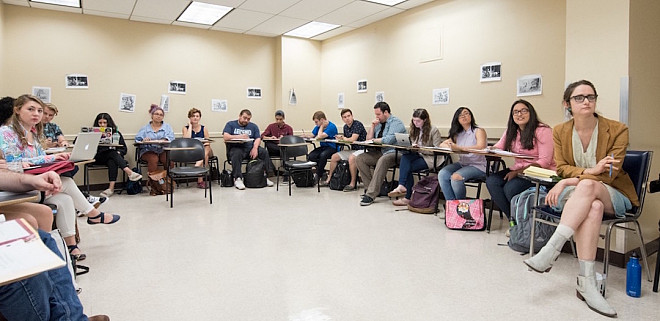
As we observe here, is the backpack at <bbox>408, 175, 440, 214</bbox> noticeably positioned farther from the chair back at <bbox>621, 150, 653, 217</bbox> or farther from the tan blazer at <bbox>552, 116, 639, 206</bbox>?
the chair back at <bbox>621, 150, 653, 217</bbox>

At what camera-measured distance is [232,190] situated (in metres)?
6.30

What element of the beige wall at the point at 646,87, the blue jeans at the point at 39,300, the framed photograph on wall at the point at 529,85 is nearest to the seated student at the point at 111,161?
the blue jeans at the point at 39,300

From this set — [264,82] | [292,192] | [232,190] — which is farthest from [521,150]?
[264,82]

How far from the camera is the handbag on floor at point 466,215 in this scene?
3.87 metres

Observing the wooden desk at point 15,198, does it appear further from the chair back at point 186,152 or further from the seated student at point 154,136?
the seated student at point 154,136

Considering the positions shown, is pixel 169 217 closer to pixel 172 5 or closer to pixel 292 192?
pixel 292 192

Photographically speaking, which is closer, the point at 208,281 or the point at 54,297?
the point at 54,297

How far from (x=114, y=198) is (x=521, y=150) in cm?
513

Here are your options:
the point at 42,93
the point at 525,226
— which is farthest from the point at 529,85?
the point at 42,93

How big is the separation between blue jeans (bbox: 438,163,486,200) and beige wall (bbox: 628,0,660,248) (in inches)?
53.0

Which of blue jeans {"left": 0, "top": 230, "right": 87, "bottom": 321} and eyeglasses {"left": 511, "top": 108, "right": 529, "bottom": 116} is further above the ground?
eyeglasses {"left": 511, "top": 108, "right": 529, "bottom": 116}

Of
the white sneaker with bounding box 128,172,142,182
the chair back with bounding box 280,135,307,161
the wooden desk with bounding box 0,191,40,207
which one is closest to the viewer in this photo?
the wooden desk with bounding box 0,191,40,207

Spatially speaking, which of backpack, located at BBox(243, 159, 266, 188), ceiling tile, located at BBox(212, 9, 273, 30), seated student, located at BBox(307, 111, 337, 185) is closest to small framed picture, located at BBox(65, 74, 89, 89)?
ceiling tile, located at BBox(212, 9, 273, 30)

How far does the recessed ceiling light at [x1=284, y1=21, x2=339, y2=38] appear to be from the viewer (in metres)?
6.84
